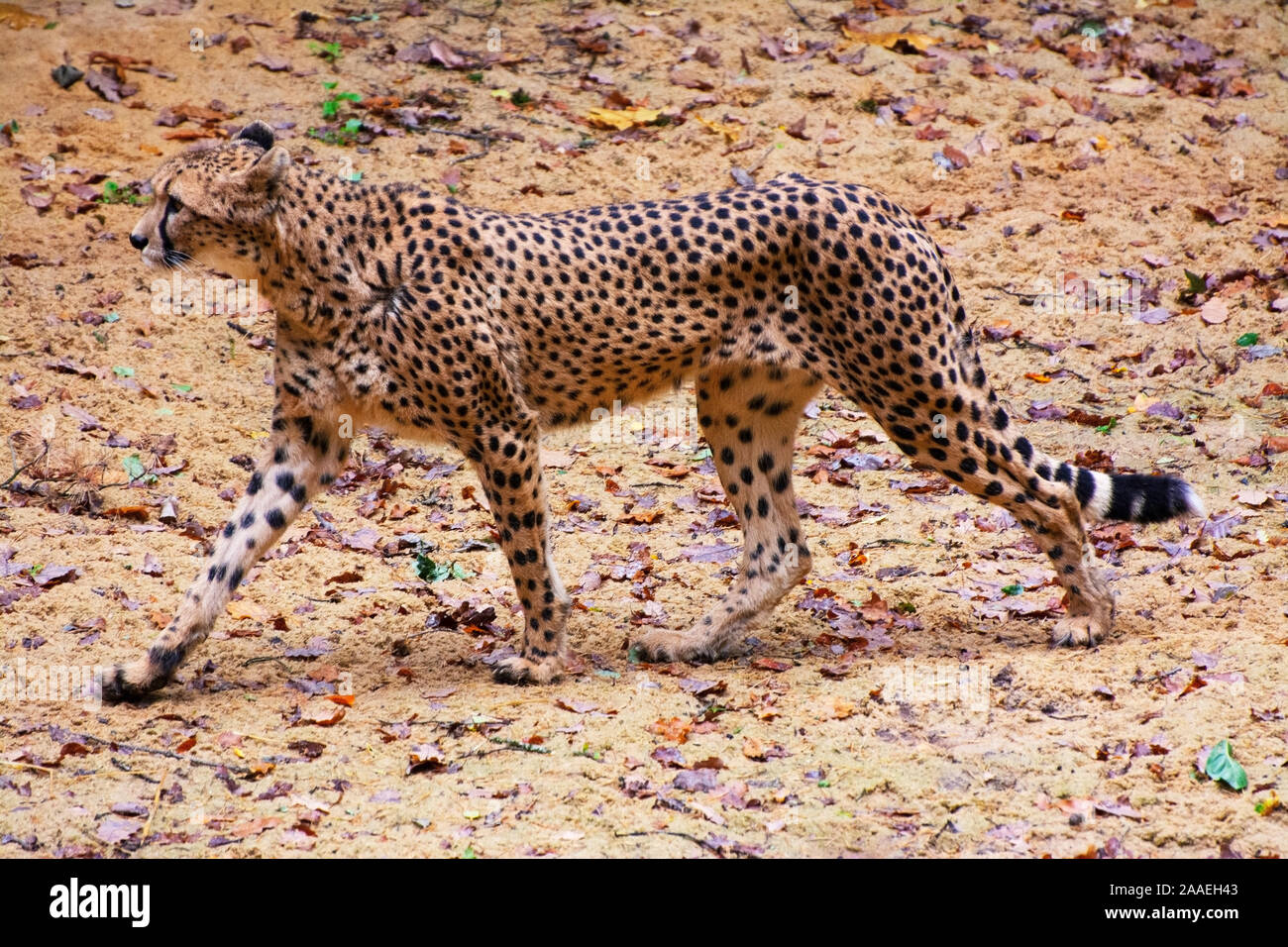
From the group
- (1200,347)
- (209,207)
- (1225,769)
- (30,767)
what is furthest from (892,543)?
(30,767)

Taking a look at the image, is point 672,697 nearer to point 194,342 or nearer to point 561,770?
point 561,770

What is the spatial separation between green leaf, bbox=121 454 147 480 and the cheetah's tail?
501 centimetres

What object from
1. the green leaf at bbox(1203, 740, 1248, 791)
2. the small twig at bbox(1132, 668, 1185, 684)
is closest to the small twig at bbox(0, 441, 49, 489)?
the small twig at bbox(1132, 668, 1185, 684)

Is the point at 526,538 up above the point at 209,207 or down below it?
below

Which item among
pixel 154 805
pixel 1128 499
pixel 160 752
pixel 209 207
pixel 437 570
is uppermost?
pixel 209 207

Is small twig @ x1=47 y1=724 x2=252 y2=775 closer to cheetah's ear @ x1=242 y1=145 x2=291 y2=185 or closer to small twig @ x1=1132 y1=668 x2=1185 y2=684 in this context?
cheetah's ear @ x1=242 y1=145 x2=291 y2=185

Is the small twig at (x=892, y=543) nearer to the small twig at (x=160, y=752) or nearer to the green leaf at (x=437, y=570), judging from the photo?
the green leaf at (x=437, y=570)

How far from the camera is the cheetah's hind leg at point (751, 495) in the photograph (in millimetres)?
6398

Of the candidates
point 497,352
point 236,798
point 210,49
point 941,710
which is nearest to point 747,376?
point 497,352

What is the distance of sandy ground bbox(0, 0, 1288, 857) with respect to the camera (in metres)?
4.89

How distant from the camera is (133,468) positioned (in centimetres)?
791

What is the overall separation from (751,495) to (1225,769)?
252cm

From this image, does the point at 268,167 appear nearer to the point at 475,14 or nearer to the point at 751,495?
the point at 751,495

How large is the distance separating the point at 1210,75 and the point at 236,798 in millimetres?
10755
